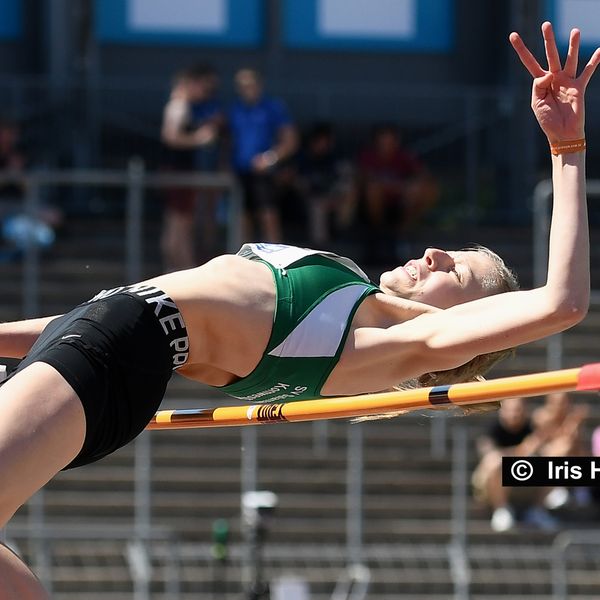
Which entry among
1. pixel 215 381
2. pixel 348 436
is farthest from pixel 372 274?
pixel 215 381

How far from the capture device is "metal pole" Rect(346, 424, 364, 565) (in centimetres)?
1180

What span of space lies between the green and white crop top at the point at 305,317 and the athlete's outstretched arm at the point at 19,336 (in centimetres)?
64

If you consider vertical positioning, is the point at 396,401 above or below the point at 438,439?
above

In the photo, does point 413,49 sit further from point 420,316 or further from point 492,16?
point 420,316

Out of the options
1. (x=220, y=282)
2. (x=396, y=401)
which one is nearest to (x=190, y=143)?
(x=220, y=282)

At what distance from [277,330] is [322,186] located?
908 centimetres

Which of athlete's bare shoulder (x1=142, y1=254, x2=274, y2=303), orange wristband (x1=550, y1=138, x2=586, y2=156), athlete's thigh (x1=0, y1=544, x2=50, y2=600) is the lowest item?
athlete's thigh (x1=0, y1=544, x2=50, y2=600)

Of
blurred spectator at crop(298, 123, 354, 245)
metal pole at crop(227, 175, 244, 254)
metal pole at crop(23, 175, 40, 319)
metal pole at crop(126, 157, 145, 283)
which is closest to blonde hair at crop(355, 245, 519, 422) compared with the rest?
metal pole at crop(227, 175, 244, 254)

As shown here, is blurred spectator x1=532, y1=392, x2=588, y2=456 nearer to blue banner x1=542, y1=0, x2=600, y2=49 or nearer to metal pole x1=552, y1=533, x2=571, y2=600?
metal pole x1=552, y1=533, x2=571, y2=600

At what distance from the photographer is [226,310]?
487 centimetres

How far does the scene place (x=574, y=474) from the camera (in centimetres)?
505
